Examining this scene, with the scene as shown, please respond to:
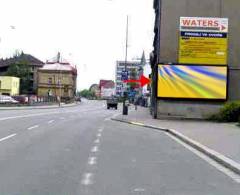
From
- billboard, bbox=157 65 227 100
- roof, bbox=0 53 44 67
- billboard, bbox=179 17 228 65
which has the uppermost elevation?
roof, bbox=0 53 44 67

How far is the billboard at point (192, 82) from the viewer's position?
4381 cm

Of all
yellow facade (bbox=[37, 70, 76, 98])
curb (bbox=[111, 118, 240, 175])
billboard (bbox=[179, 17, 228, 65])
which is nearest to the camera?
curb (bbox=[111, 118, 240, 175])

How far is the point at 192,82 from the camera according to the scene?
4412 cm

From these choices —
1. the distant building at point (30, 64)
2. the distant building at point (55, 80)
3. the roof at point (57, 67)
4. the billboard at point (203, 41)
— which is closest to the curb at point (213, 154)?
the billboard at point (203, 41)

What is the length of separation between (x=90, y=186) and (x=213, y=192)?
2.31m

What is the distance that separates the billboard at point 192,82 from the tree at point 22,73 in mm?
129372

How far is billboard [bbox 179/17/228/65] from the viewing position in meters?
44.2

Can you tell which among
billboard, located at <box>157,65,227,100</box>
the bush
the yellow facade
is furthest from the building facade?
the yellow facade

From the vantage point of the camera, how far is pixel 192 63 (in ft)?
145

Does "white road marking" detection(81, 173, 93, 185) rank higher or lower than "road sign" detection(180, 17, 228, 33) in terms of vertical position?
lower

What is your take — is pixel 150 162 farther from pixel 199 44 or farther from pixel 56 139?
pixel 199 44

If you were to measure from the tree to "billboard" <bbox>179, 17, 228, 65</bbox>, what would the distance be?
424 feet

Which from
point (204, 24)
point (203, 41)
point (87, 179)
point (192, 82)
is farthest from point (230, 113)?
point (87, 179)

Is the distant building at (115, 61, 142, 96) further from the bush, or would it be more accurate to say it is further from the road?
the road
